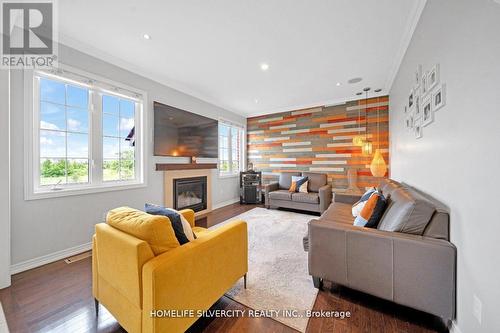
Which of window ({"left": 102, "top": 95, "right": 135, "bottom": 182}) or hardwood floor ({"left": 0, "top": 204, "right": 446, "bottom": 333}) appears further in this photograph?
window ({"left": 102, "top": 95, "right": 135, "bottom": 182})

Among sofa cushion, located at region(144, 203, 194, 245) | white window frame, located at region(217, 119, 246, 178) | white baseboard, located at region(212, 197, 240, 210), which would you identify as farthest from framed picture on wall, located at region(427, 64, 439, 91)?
white baseboard, located at region(212, 197, 240, 210)

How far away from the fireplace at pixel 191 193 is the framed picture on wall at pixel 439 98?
3.84 metres

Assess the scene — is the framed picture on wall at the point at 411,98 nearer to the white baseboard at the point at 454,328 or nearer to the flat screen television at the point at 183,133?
the white baseboard at the point at 454,328

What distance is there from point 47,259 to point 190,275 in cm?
234

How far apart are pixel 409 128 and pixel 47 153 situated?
14.8ft

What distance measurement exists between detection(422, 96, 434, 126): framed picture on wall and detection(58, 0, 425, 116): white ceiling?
94 centimetres

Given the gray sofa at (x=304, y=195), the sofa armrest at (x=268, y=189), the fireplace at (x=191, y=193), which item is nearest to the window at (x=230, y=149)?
the fireplace at (x=191, y=193)

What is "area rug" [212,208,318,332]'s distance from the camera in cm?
156

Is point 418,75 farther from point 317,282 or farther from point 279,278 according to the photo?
point 279,278

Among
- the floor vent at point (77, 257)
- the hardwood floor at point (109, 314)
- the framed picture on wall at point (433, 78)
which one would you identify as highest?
the framed picture on wall at point (433, 78)

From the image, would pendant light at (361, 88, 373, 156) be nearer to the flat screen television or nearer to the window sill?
the flat screen television

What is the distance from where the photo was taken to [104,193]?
278 centimetres

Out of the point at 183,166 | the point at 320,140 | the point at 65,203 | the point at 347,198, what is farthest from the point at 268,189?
the point at 65,203

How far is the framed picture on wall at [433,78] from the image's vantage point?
1549 mm
